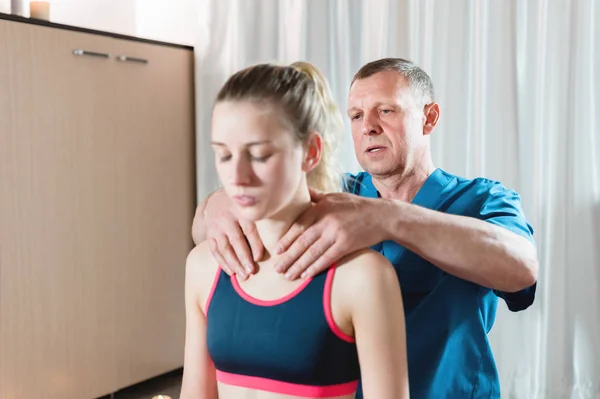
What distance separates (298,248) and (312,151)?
0.15 meters

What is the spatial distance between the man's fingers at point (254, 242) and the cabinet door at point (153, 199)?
81.1 inches

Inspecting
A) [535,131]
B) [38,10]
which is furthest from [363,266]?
[38,10]

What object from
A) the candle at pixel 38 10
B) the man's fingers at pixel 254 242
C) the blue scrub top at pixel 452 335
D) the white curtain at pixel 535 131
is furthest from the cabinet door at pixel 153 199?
the man's fingers at pixel 254 242

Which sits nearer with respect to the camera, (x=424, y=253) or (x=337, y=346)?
(x=337, y=346)

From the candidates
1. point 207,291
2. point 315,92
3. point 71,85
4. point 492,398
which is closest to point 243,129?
point 315,92

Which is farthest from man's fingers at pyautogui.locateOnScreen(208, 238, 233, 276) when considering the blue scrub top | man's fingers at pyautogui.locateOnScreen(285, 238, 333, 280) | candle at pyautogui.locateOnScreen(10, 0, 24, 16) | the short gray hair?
candle at pyautogui.locateOnScreen(10, 0, 24, 16)

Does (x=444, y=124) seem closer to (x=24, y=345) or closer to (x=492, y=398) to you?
(x=492, y=398)

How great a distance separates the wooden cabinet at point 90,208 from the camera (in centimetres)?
276

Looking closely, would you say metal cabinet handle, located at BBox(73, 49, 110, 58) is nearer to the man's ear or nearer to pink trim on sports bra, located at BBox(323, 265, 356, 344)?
the man's ear

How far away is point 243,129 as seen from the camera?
1.10 meters

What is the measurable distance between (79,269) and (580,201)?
1.97 meters

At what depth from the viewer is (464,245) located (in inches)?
51.7

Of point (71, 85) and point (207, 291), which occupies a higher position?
point (71, 85)

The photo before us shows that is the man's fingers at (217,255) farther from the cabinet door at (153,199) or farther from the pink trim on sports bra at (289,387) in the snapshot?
the cabinet door at (153,199)
